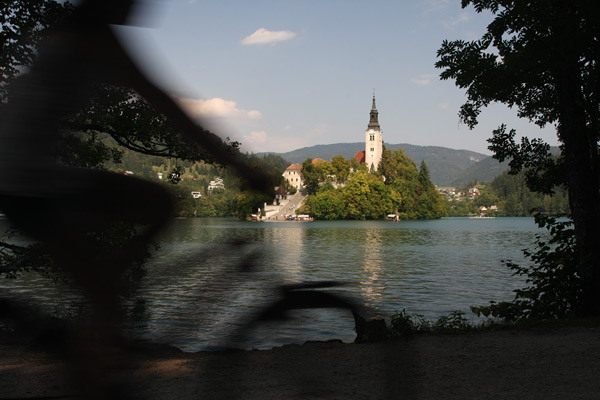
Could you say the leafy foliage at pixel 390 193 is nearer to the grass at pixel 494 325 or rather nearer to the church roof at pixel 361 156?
the church roof at pixel 361 156

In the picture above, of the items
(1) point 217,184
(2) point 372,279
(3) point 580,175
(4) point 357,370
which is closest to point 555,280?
(3) point 580,175

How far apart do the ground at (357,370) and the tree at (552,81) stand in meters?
1.87

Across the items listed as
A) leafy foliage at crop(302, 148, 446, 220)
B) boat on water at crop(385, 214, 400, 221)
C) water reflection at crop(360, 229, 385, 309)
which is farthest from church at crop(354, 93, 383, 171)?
water reflection at crop(360, 229, 385, 309)

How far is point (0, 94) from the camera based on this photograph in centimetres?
100

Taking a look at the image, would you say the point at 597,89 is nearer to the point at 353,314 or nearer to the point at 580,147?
the point at 580,147

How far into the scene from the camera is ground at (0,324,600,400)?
1.14 metres

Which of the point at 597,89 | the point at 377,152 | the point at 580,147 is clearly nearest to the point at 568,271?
the point at 580,147

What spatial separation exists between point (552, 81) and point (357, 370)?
6.60 m

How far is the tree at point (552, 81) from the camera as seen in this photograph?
7.43m

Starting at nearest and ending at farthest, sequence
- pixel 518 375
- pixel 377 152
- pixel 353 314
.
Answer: pixel 353 314, pixel 518 375, pixel 377 152

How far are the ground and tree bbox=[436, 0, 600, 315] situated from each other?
1.87 meters

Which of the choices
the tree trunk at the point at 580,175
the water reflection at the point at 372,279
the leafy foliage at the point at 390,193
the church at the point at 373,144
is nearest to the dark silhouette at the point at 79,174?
the water reflection at the point at 372,279

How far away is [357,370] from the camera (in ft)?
20.6

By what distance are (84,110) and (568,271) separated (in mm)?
9488
